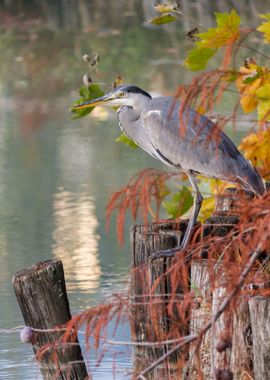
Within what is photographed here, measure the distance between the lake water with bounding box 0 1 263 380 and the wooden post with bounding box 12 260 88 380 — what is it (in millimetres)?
400

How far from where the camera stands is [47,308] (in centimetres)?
363

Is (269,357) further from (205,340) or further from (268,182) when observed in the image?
(268,182)

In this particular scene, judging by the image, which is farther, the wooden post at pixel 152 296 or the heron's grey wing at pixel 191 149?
the heron's grey wing at pixel 191 149

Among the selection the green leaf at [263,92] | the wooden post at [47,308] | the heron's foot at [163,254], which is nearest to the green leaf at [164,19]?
the green leaf at [263,92]

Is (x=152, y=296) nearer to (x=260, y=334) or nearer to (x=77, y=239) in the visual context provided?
(x=260, y=334)

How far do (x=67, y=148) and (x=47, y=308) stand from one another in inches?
204

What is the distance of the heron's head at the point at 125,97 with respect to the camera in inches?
176

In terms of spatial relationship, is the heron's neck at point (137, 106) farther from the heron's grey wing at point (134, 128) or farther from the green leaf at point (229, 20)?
the green leaf at point (229, 20)

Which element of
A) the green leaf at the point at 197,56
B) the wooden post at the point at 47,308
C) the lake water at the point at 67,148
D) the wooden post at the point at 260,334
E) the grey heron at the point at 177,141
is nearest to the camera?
the wooden post at the point at 260,334

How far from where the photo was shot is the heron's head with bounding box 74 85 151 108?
4.48 m

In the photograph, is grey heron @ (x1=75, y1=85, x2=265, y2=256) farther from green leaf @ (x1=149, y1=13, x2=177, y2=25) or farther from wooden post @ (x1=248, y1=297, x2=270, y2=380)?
wooden post @ (x1=248, y1=297, x2=270, y2=380)

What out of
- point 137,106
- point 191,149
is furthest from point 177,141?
point 137,106

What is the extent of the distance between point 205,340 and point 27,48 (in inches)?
408

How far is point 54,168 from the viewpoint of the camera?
8.22 m
